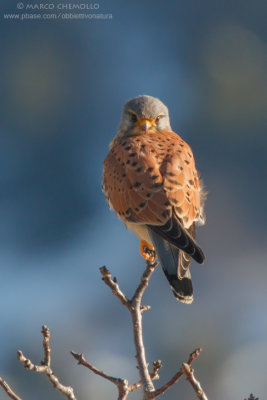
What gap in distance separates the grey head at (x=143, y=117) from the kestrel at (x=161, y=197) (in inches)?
6.8

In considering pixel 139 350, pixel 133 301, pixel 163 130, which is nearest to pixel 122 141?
pixel 163 130

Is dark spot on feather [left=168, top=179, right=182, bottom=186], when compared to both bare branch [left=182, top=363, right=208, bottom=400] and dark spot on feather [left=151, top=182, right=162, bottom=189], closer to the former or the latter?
dark spot on feather [left=151, top=182, right=162, bottom=189]

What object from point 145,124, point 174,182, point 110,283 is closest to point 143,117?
point 145,124

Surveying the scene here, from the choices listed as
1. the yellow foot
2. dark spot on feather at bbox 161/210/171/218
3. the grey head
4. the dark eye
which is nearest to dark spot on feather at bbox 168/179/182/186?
dark spot on feather at bbox 161/210/171/218

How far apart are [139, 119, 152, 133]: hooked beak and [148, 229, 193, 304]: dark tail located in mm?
986

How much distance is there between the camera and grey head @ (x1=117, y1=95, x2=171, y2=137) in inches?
152

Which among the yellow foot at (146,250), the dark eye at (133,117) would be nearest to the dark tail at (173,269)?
the yellow foot at (146,250)

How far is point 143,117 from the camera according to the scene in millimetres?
3902

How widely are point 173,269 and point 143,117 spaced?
4.58 ft

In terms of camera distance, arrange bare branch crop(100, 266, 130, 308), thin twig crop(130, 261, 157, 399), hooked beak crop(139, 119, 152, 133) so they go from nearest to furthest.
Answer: thin twig crop(130, 261, 157, 399), bare branch crop(100, 266, 130, 308), hooked beak crop(139, 119, 152, 133)

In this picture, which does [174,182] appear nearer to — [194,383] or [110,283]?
[110,283]

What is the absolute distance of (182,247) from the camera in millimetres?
2770

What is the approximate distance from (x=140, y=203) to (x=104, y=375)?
1077mm

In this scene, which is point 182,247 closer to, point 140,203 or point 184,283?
point 184,283
